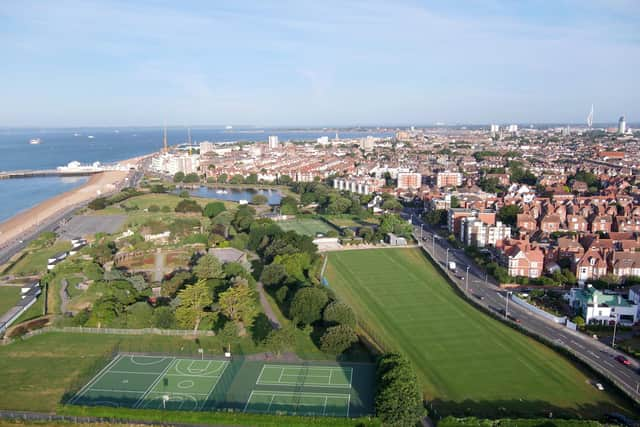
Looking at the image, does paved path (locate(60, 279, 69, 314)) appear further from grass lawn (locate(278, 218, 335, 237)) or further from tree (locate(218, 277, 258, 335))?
grass lawn (locate(278, 218, 335, 237))

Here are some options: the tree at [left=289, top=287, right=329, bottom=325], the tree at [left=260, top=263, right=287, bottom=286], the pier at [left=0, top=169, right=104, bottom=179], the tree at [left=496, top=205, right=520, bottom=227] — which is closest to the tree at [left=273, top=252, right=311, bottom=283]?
the tree at [left=260, top=263, right=287, bottom=286]

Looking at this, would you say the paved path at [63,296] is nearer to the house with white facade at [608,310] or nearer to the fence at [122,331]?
the fence at [122,331]

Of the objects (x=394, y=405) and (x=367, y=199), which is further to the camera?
(x=367, y=199)

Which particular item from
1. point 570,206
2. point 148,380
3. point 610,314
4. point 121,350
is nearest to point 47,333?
point 121,350

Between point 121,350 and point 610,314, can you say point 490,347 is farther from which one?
point 121,350

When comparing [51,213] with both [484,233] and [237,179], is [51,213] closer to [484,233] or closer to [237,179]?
[237,179]

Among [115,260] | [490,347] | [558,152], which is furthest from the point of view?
[558,152]
